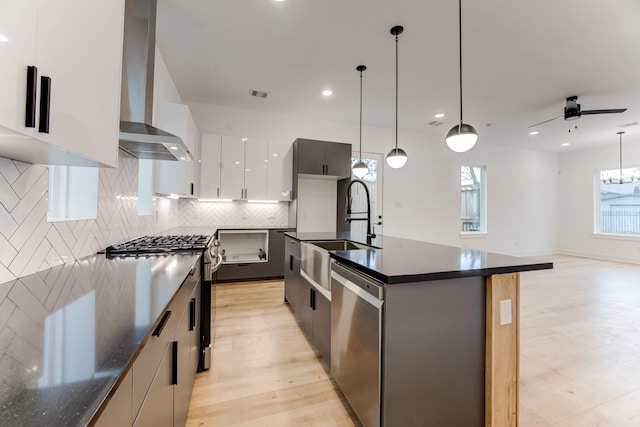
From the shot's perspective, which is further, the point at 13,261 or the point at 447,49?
the point at 447,49

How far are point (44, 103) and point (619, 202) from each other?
10.4 meters

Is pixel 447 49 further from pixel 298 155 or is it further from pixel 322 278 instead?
pixel 322 278

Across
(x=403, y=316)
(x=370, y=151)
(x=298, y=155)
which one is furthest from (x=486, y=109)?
(x=403, y=316)

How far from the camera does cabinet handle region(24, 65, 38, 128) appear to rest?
29.9 inches

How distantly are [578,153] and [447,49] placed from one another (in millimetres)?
7319

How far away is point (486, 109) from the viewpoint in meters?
4.81

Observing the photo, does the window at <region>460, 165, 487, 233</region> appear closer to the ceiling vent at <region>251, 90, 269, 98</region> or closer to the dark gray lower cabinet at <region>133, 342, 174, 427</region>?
the ceiling vent at <region>251, 90, 269, 98</region>

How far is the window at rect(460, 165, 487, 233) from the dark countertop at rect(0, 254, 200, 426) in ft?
23.1

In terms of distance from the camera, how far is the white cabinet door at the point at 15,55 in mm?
699

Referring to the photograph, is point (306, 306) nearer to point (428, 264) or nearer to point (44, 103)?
point (428, 264)

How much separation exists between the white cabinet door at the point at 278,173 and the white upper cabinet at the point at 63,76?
3396mm

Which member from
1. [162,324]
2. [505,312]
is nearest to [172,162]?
[162,324]

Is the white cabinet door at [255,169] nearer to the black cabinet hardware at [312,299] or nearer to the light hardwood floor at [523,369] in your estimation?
the light hardwood floor at [523,369]

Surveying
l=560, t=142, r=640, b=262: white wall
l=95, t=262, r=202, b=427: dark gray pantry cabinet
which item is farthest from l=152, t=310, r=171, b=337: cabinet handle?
l=560, t=142, r=640, b=262: white wall
